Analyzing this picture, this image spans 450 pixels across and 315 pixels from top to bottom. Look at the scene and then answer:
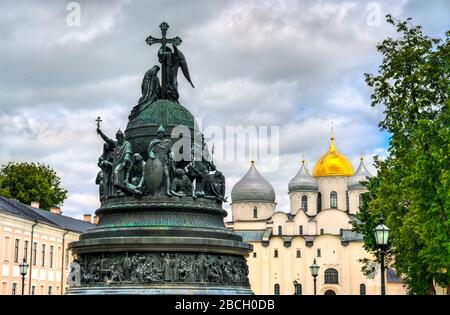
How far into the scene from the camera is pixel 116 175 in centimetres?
2402

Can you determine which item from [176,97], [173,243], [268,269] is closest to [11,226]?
[176,97]

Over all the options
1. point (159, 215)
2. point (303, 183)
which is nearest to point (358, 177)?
point (303, 183)

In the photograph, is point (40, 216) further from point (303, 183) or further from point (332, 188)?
point (332, 188)

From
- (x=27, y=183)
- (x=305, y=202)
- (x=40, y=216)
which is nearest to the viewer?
(x=40, y=216)

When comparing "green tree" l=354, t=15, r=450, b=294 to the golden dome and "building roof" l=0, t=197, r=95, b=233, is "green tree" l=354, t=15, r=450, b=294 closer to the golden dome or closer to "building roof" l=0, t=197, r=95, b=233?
"building roof" l=0, t=197, r=95, b=233

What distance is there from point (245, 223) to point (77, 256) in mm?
87263

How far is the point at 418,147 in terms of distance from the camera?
3150cm

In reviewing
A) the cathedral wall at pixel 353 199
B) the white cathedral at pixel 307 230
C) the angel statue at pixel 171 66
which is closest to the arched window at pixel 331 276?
the white cathedral at pixel 307 230

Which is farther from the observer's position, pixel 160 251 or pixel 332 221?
pixel 332 221

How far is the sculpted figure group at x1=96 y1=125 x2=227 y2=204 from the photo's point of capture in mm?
23750

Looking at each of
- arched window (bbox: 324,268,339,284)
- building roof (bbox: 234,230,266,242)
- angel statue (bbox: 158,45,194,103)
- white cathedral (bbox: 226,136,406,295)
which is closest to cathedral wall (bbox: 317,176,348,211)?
white cathedral (bbox: 226,136,406,295)

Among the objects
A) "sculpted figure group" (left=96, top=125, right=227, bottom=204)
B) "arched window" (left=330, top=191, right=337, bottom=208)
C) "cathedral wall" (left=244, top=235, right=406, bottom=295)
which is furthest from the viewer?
"arched window" (left=330, top=191, right=337, bottom=208)

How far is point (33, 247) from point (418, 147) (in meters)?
32.4
